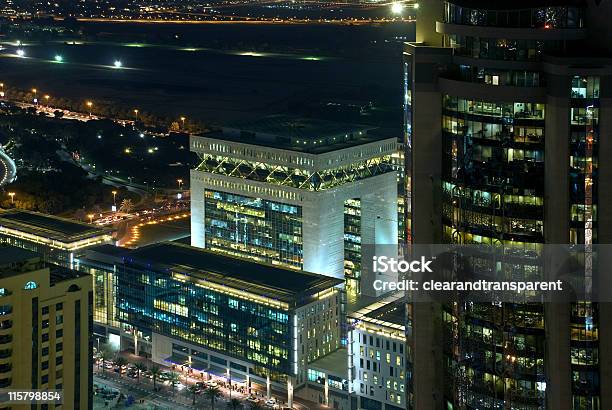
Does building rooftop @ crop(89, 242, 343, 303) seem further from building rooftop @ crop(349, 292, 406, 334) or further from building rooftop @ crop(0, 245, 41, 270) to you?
building rooftop @ crop(0, 245, 41, 270)

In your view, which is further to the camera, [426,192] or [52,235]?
[52,235]

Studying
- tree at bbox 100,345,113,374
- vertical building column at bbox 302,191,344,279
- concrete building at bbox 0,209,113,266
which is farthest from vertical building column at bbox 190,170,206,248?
tree at bbox 100,345,113,374

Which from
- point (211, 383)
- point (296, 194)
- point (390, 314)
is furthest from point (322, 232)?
point (390, 314)

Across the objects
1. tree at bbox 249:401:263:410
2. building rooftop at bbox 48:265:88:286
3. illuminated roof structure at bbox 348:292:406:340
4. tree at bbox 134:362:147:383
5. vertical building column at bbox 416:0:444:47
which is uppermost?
vertical building column at bbox 416:0:444:47

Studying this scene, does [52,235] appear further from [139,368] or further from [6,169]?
[6,169]

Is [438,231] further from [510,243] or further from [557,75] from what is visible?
[557,75]

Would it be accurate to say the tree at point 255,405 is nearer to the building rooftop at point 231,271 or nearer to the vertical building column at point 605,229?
the building rooftop at point 231,271

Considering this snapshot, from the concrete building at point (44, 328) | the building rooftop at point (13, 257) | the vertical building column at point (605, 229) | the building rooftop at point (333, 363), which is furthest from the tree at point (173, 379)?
the vertical building column at point (605, 229)
